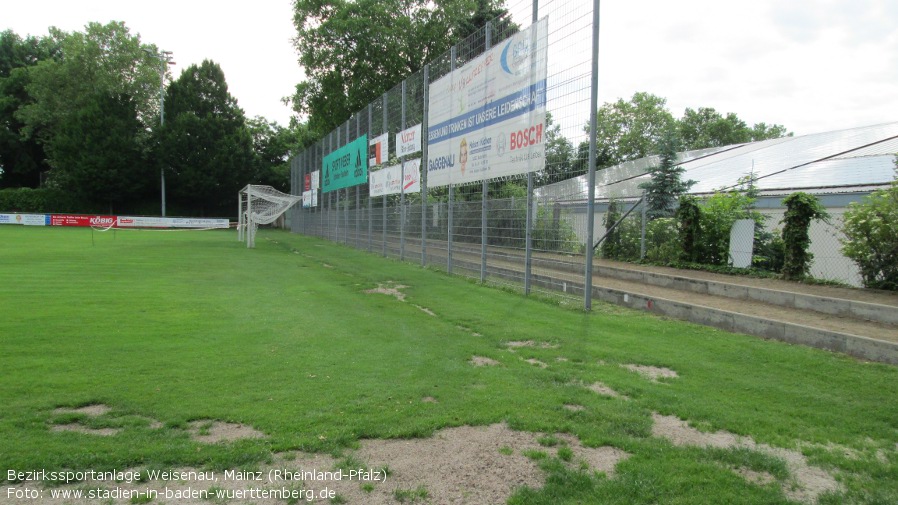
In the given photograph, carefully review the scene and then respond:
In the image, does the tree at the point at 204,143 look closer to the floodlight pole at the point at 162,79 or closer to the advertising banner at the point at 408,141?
the floodlight pole at the point at 162,79

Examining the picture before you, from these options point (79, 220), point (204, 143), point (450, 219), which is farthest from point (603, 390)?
point (79, 220)

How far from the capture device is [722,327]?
7531mm

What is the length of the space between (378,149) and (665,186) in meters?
9.64

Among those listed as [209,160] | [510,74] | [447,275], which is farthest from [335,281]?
[209,160]

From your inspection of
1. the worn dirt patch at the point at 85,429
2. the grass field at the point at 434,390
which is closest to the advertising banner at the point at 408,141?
the grass field at the point at 434,390

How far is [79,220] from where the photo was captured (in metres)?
47.0

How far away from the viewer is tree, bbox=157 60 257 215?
49000 mm

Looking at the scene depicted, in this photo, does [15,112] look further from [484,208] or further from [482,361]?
[482,361]

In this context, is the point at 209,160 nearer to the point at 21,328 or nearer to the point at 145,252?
the point at 145,252

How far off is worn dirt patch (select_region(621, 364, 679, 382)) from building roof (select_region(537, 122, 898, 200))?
4.62 meters

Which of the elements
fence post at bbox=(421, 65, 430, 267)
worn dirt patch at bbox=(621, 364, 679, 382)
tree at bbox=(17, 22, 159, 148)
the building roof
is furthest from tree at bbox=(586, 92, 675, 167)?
tree at bbox=(17, 22, 159, 148)

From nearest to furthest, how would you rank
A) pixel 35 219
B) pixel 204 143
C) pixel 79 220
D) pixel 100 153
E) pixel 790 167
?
pixel 790 167 → pixel 35 219 → pixel 79 220 → pixel 100 153 → pixel 204 143

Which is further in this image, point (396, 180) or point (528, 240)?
point (396, 180)

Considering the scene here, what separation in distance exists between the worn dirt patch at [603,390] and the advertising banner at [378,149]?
600 inches
